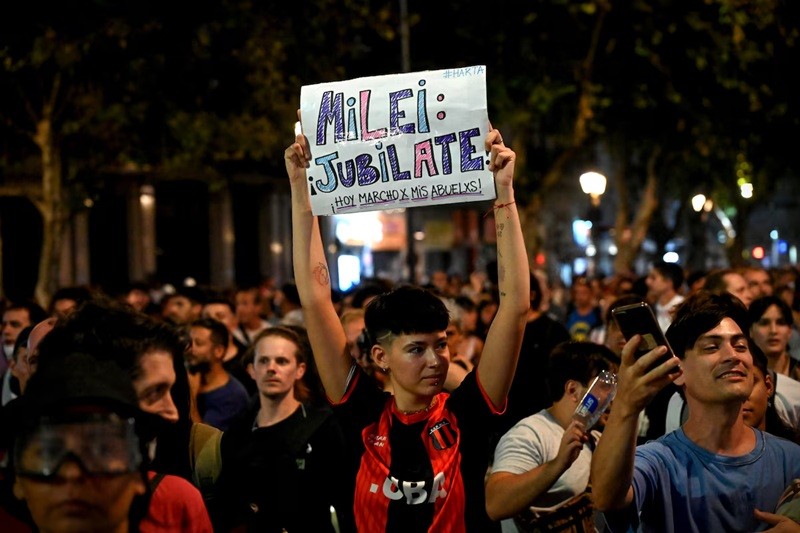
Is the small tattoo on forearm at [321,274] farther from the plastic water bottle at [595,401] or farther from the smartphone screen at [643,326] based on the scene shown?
the smartphone screen at [643,326]

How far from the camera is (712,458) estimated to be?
13.1 ft

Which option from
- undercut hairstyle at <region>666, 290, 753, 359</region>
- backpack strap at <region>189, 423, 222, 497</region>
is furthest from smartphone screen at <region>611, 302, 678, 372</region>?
backpack strap at <region>189, 423, 222, 497</region>

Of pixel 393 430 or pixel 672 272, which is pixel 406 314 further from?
pixel 672 272

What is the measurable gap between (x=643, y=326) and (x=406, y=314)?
1.46m

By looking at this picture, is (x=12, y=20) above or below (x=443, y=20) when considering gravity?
below

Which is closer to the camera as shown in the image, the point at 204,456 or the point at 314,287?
the point at 314,287

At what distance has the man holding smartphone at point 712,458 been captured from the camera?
12.8ft

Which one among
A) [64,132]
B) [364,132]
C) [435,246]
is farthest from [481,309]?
[435,246]

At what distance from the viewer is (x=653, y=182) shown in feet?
→ 116

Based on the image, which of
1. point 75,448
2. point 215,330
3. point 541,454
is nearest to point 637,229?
point 215,330

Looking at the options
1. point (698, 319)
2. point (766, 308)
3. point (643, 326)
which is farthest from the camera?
point (766, 308)

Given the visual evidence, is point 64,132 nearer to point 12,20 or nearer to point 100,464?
point 12,20

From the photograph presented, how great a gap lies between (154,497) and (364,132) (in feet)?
6.87

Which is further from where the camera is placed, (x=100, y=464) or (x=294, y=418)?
(x=294, y=418)
